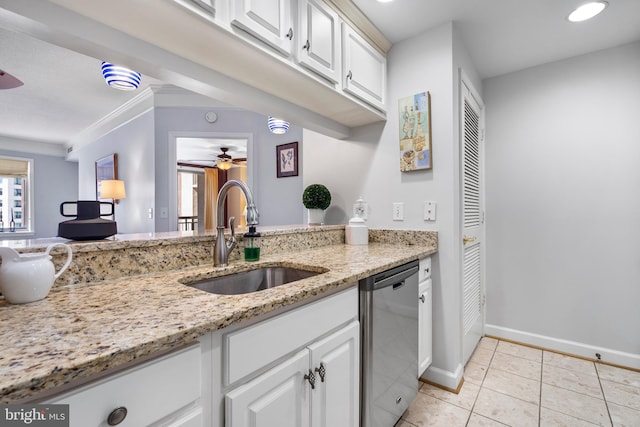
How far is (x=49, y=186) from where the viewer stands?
6.03 m

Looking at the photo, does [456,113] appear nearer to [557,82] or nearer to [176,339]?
[557,82]

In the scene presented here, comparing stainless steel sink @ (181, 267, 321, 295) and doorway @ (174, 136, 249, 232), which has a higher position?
doorway @ (174, 136, 249, 232)

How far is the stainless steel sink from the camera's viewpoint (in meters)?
1.22

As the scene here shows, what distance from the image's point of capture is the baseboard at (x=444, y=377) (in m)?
1.84

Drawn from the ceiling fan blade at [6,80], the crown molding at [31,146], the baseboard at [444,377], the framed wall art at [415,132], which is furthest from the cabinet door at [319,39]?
the crown molding at [31,146]

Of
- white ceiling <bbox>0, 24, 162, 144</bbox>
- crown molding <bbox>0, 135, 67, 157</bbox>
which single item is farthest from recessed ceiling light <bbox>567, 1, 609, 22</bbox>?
crown molding <bbox>0, 135, 67, 157</bbox>

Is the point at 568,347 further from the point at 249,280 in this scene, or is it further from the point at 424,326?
the point at 249,280

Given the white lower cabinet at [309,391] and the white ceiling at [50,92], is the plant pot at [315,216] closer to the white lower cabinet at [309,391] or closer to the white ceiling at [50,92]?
the white lower cabinet at [309,391]

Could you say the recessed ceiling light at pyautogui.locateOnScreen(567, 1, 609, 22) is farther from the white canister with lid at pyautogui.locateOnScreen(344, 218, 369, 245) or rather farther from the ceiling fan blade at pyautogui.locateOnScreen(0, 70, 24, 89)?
A: the ceiling fan blade at pyautogui.locateOnScreen(0, 70, 24, 89)

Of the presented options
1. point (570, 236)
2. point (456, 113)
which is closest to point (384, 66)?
point (456, 113)

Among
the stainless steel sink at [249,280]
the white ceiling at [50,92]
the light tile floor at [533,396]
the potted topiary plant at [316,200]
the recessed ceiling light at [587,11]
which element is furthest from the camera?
the white ceiling at [50,92]

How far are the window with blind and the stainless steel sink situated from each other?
A: 676cm

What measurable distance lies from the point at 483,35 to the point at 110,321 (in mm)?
2541

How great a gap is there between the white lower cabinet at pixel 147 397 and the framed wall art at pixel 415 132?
1.72 metres
